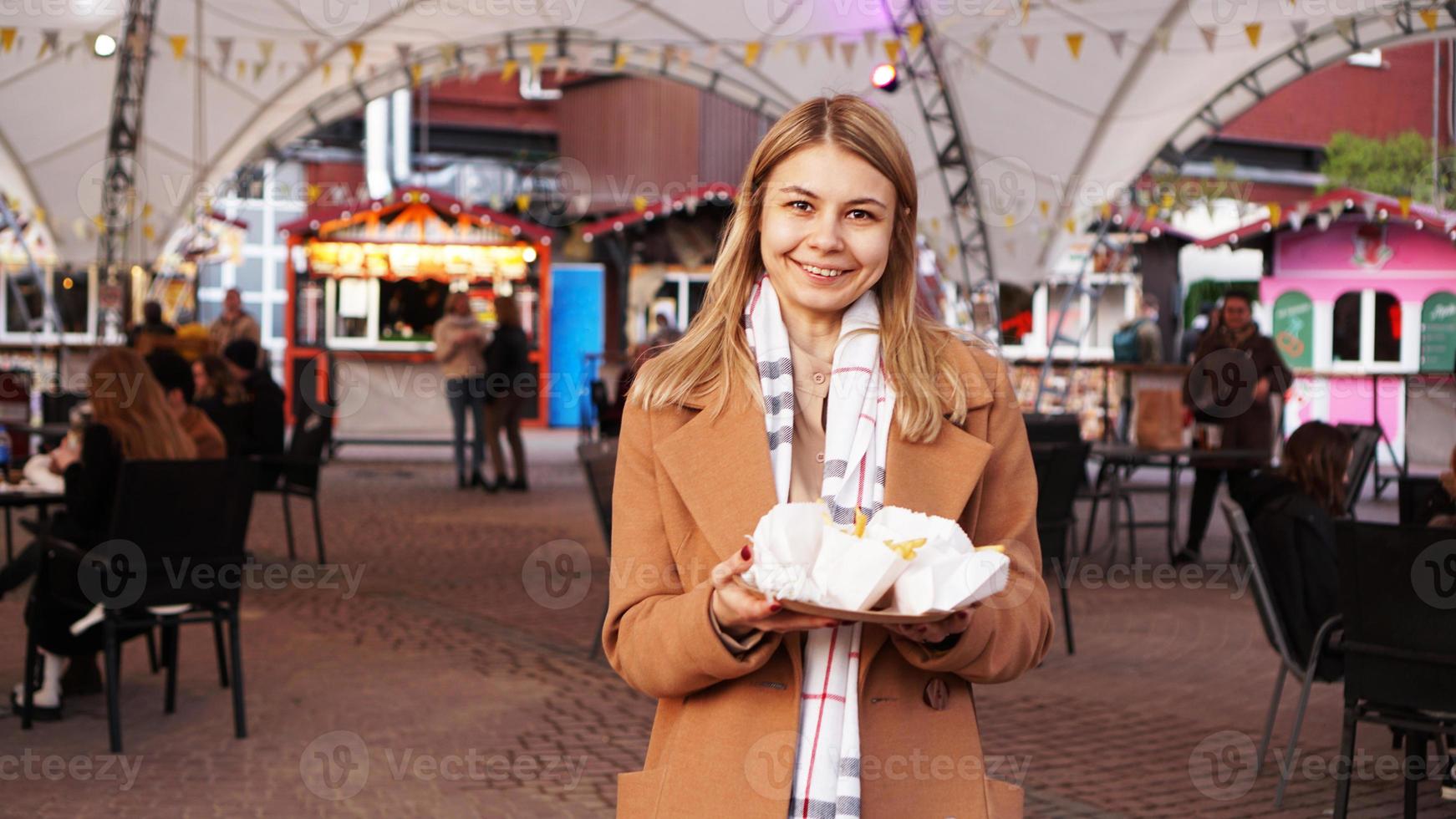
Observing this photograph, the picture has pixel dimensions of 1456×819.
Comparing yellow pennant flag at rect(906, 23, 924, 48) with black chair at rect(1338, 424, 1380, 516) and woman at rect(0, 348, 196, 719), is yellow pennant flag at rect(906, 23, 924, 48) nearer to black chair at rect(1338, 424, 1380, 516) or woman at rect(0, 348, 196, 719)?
black chair at rect(1338, 424, 1380, 516)

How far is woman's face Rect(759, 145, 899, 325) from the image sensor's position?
79.8 inches

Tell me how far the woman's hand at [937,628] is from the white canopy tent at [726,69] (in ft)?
40.3

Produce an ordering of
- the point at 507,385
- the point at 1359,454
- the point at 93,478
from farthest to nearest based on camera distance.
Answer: the point at 507,385 < the point at 1359,454 < the point at 93,478

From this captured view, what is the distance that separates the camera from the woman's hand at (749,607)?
1759mm

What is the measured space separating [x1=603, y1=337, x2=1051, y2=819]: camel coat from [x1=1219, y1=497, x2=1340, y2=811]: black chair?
A: 3.27 meters

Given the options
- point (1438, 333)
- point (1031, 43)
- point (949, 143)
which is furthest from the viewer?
point (1438, 333)

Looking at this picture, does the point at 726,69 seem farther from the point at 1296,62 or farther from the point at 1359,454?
the point at 1359,454

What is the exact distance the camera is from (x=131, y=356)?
6.40 metres

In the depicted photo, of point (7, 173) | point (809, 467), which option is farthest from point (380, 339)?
point (809, 467)

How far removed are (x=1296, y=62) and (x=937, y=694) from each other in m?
13.7

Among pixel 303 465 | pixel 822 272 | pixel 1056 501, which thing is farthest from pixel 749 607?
pixel 303 465

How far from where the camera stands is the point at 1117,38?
558 inches

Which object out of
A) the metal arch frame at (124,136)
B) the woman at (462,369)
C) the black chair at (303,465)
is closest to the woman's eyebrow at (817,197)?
the black chair at (303,465)

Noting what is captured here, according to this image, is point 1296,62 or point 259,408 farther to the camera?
point 1296,62
